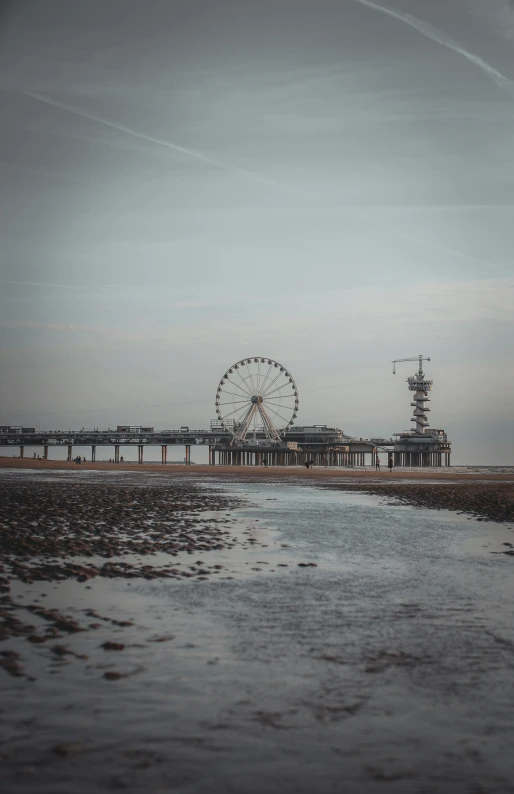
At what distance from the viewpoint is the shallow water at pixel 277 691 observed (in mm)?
4906

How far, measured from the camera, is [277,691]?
6559 mm

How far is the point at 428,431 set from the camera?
15300 centimetres

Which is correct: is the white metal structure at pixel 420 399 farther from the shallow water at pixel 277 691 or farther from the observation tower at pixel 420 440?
the shallow water at pixel 277 691

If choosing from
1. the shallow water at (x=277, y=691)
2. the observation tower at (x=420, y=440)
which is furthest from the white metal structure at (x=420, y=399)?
the shallow water at (x=277, y=691)

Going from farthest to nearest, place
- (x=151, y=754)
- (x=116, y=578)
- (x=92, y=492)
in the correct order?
(x=92, y=492), (x=116, y=578), (x=151, y=754)

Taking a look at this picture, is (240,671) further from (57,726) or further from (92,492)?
(92,492)

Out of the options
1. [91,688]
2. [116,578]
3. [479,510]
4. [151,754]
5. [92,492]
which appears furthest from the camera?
[92,492]

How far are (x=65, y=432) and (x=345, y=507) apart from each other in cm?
14630

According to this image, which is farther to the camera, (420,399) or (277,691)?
(420,399)

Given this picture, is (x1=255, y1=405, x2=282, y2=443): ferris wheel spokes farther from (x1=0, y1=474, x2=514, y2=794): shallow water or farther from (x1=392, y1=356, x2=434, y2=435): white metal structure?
(x1=0, y1=474, x2=514, y2=794): shallow water

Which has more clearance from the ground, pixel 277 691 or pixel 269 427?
pixel 269 427

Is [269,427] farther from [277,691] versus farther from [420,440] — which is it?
[277,691]

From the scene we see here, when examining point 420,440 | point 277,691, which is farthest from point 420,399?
point 277,691

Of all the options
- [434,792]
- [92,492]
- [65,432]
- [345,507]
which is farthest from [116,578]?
[65,432]
